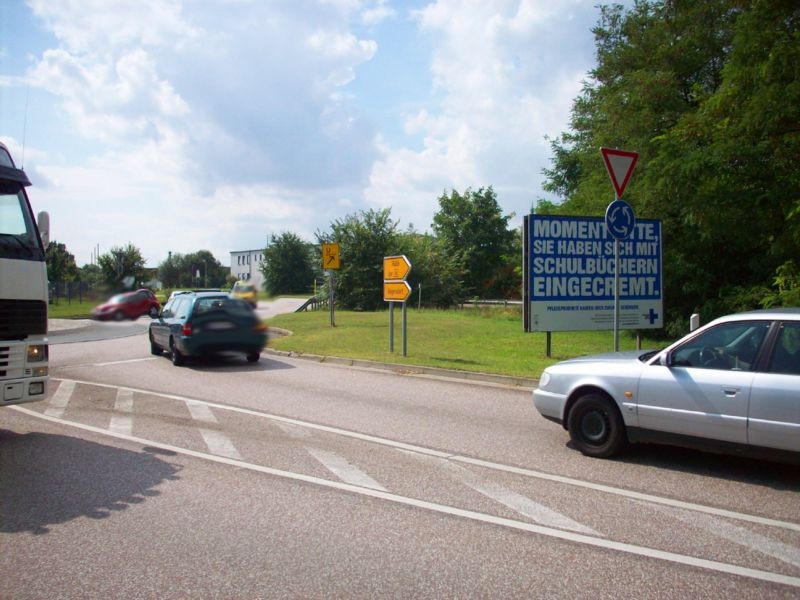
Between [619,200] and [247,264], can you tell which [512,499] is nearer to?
[247,264]

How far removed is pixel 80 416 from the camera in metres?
9.41

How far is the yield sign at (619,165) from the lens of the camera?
10.3 meters

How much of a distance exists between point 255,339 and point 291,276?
1.15ft

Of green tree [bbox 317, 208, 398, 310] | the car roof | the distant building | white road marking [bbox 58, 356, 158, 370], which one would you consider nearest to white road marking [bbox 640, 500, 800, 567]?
the car roof

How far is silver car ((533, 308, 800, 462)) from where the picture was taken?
5.92m

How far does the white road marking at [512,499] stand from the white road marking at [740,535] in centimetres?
88

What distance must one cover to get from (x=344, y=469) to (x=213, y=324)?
17.6ft

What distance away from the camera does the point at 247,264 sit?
1611mm

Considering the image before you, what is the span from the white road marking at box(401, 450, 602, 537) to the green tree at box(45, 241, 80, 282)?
168 inches

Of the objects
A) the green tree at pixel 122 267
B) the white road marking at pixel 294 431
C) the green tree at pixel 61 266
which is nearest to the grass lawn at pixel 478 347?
the white road marking at pixel 294 431

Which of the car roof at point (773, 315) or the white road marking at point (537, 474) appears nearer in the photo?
the white road marking at point (537, 474)

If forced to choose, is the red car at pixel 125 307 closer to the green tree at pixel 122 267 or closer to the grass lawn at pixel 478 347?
the green tree at pixel 122 267

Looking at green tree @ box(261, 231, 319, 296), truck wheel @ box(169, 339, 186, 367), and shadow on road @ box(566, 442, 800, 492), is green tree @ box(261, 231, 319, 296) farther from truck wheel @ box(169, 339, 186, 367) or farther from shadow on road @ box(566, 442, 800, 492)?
shadow on road @ box(566, 442, 800, 492)

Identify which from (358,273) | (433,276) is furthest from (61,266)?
(433,276)
